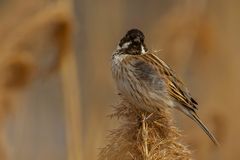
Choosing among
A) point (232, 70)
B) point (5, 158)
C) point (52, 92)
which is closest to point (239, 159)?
point (232, 70)

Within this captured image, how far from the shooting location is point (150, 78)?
4.84m

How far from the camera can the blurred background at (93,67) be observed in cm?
402

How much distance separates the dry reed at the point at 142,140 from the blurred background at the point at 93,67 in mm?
138

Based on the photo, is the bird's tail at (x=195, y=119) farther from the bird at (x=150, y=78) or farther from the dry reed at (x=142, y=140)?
the dry reed at (x=142, y=140)

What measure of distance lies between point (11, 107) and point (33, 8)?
1.52 feet

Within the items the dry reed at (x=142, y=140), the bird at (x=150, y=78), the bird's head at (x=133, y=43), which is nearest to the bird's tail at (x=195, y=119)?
the bird at (x=150, y=78)

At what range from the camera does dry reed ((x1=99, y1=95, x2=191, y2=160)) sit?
3.34 metres

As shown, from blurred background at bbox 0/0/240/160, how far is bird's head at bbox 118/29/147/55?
0.10 metres

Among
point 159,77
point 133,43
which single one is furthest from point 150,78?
point 133,43

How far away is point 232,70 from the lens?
5.14m

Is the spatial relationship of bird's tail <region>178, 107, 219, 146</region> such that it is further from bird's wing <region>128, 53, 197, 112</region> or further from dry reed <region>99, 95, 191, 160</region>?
dry reed <region>99, 95, 191, 160</region>

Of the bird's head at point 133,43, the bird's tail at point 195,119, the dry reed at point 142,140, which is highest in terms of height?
the bird's head at point 133,43

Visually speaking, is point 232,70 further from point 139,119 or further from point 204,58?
point 139,119

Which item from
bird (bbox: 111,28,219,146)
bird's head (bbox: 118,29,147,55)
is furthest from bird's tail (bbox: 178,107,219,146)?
bird's head (bbox: 118,29,147,55)
